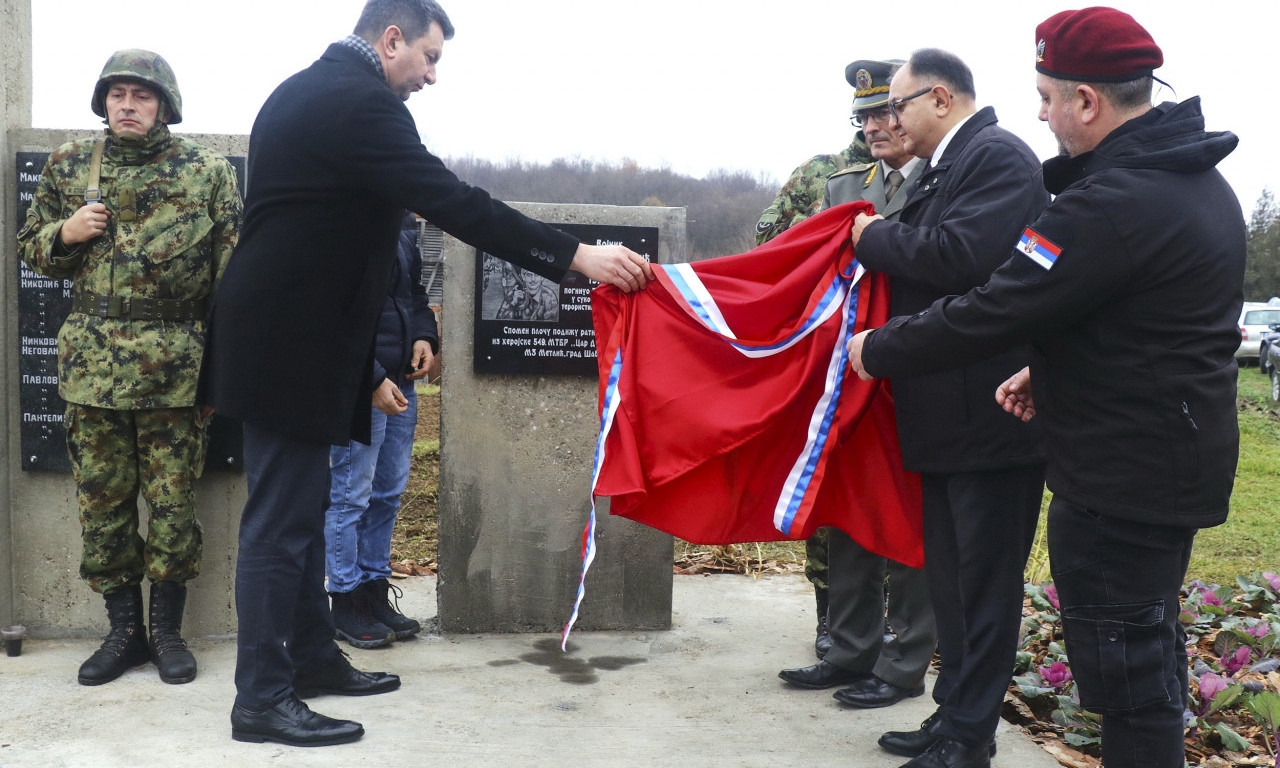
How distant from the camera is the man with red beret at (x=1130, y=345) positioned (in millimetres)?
2424

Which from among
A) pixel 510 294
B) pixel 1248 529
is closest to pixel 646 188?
pixel 1248 529

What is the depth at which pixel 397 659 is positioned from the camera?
4.27 meters

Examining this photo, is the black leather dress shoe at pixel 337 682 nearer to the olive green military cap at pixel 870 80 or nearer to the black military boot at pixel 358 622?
the black military boot at pixel 358 622

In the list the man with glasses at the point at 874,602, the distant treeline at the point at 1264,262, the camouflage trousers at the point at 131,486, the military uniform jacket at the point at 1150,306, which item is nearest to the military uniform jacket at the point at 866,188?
the man with glasses at the point at 874,602

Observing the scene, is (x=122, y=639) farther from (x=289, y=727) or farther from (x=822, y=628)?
(x=822, y=628)

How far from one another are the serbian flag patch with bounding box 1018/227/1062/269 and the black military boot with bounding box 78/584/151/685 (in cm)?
340

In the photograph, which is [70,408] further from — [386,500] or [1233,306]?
[1233,306]

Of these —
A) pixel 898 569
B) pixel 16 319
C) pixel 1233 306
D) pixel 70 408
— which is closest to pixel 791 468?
pixel 898 569

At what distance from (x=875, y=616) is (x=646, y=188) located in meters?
16.6

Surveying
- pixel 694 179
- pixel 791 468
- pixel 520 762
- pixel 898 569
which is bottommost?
pixel 520 762

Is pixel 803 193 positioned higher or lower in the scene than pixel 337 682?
higher

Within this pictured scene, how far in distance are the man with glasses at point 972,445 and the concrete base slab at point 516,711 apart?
418mm

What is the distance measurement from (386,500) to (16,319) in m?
1.64

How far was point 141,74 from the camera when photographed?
3893 mm
